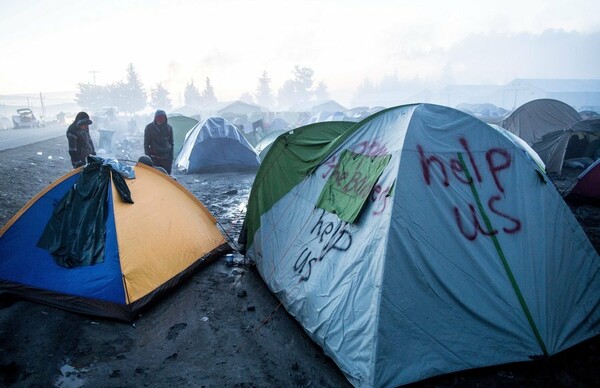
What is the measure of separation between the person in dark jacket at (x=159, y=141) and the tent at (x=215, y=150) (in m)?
3.74

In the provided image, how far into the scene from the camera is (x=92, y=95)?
6394 centimetres

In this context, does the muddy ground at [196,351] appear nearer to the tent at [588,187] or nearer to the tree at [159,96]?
the tent at [588,187]

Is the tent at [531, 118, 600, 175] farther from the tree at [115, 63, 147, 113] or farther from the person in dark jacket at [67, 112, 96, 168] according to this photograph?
the tree at [115, 63, 147, 113]

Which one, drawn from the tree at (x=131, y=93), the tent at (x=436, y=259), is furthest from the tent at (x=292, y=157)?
the tree at (x=131, y=93)

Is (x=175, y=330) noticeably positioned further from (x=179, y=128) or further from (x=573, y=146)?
(x=573, y=146)

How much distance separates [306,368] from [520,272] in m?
2.12

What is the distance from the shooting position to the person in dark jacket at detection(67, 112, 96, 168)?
21.7 ft

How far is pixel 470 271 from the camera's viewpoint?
9.45 feet

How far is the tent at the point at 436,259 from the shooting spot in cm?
267

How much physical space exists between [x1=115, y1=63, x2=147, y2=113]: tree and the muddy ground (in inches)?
2635

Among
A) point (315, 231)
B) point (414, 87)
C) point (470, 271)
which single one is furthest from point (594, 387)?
point (414, 87)

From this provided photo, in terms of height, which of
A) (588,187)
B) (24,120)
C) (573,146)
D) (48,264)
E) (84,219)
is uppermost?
(24,120)

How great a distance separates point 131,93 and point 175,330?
6818cm

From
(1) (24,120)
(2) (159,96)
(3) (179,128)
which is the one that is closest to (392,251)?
(3) (179,128)
